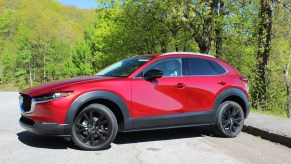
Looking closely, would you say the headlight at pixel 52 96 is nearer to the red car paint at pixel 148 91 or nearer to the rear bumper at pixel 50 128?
the red car paint at pixel 148 91

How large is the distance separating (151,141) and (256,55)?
15.6 meters

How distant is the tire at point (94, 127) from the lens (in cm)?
588

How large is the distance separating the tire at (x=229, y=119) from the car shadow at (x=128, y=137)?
435mm

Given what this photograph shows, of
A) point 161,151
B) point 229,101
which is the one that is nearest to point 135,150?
point 161,151

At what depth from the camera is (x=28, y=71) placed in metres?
70.8

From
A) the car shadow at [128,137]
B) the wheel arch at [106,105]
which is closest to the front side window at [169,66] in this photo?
the wheel arch at [106,105]

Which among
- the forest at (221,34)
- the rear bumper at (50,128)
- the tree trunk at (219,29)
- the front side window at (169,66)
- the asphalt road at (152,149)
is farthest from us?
the tree trunk at (219,29)

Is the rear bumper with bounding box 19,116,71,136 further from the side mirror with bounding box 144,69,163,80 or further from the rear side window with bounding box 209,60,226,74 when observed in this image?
the rear side window with bounding box 209,60,226,74

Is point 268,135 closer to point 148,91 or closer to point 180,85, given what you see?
point 180,85

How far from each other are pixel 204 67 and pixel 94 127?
258cm

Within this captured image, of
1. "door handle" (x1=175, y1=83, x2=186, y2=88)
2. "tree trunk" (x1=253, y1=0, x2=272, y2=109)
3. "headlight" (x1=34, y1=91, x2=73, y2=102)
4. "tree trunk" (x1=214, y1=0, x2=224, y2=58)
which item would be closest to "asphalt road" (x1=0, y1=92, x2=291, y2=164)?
"headlight" (x1=34, y1=91, x2=73, y2=102)

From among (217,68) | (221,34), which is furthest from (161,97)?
(221,34)

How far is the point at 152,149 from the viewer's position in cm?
611

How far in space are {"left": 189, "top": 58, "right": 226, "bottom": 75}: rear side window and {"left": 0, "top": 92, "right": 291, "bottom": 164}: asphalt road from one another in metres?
1.28
